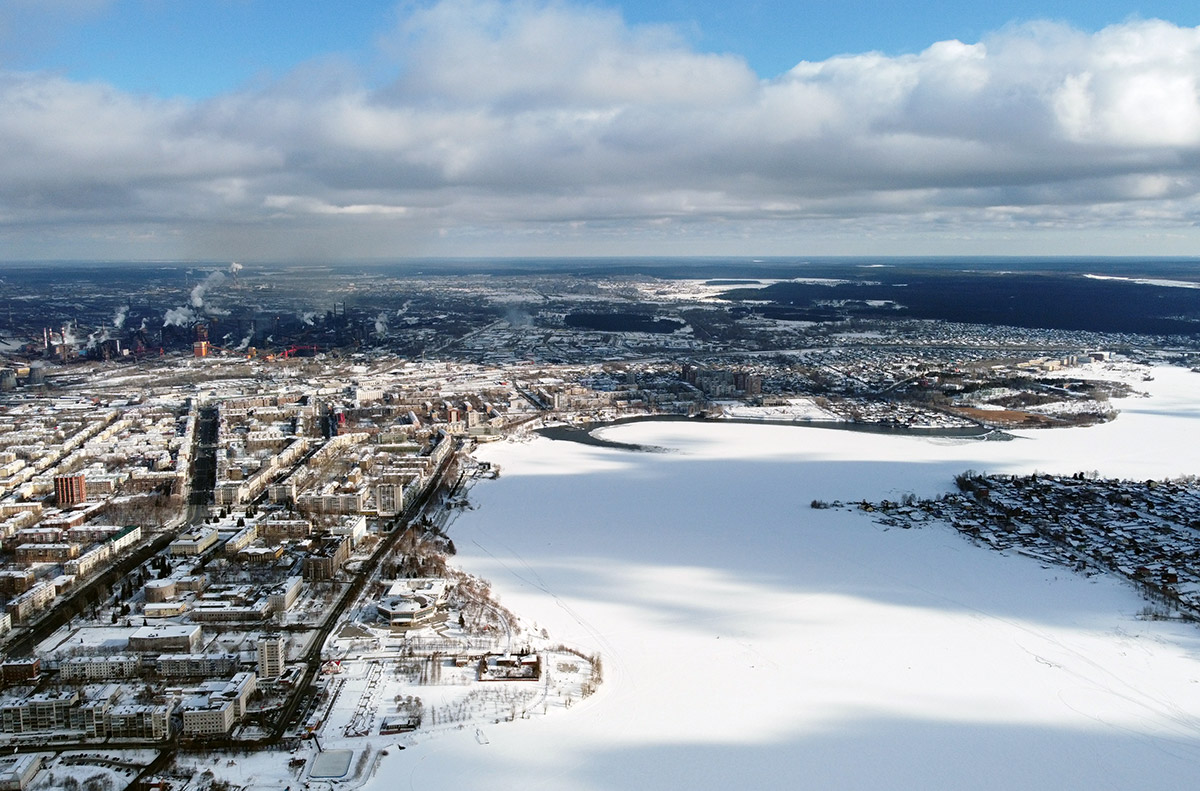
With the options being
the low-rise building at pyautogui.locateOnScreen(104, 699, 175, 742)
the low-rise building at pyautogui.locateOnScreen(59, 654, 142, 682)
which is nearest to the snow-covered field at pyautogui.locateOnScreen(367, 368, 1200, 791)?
the low-rise building at pyautogui.locateOnScreen(104, 699, 175, 742)

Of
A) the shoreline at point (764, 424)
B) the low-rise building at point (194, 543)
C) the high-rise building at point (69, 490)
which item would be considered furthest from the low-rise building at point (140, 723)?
the shoreline at point (764, 424)

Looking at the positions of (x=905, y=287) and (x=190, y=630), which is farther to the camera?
(x=905, y=287)

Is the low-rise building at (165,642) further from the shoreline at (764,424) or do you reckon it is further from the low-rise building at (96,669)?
the shoreline at (764,424)

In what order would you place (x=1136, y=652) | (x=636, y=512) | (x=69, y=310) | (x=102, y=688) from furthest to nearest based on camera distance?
(x=69, y=310), (x=636, y=512), (x=1136, y=652), (x=102, y=688)

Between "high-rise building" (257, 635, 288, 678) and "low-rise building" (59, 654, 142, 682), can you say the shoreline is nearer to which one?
"high-rise building" (257, 635, 288, 678)

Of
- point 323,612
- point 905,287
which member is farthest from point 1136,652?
point 905,287

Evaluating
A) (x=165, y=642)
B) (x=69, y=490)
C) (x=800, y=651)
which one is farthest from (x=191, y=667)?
(x=69, y=490)

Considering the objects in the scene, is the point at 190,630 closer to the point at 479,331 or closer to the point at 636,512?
the point at 636,512
